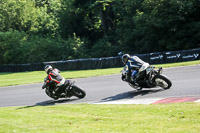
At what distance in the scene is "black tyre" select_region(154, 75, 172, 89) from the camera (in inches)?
497

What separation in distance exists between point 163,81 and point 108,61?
68.5 feet

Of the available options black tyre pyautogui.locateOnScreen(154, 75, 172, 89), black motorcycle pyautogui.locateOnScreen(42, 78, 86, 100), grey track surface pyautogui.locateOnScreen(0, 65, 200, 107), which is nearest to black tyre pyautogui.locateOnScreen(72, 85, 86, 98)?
black motorcycle pyautogui.locateOnScreen(42, 78, 86, 100)

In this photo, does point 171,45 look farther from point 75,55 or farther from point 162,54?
point 75,55

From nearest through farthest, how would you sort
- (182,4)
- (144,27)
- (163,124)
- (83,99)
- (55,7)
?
(163,124)
(83,99)
(182,4)
(144,27)
(55,7)

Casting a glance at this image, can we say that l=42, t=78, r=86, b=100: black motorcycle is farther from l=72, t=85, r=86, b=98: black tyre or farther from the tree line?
the tree line

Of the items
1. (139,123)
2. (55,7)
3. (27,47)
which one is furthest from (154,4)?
(139,123)

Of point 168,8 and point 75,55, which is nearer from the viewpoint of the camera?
point 168,8

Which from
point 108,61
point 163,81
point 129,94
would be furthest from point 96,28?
point 163,81

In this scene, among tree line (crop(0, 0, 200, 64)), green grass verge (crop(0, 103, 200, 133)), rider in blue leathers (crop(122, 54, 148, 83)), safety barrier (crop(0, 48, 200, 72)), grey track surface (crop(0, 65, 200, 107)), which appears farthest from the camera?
tree line (crop(0, 0, 200, 64))

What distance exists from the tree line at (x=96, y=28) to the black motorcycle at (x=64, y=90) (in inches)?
1027

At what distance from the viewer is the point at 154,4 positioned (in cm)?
4181

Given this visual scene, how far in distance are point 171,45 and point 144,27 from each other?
4681 mm

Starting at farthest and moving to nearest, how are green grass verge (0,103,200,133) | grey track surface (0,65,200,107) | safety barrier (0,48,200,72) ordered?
1. safety barrier (0,48,200,72)
2. grey track surface (0,65,200,107)
3. green grass verge (0,103,200,133)

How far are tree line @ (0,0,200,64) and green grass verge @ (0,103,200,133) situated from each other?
95.7 feet
